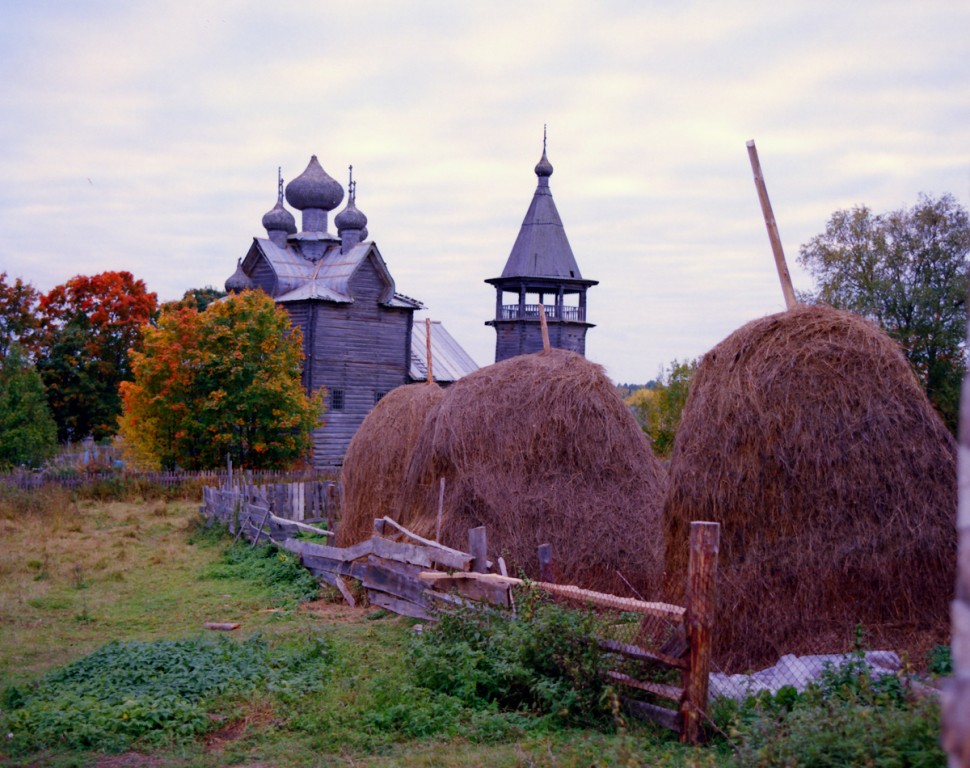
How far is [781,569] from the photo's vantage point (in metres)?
8.24

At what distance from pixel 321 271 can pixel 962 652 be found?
4166 cm

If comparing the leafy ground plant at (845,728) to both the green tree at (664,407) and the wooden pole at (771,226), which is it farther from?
the green tree at (664,407)

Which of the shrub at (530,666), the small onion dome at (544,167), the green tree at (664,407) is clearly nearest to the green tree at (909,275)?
the green tree at (664,407)

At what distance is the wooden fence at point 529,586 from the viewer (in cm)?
684

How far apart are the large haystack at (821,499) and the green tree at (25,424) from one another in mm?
31953

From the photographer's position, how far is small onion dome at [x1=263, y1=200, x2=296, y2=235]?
44438 mm

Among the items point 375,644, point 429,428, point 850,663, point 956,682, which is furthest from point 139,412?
point 956,682

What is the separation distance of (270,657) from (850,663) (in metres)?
5.24

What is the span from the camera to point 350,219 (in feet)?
143

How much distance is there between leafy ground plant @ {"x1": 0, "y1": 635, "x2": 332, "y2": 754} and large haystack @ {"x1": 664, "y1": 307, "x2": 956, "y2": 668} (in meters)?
3.68

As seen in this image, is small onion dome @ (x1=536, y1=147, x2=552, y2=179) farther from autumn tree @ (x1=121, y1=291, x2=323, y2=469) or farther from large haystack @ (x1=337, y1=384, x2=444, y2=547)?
large haystack @ (x1=337, y1=384, x2=444, y2=547)

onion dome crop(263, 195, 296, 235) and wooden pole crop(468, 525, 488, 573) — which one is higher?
onion dome crop(263, 195, 296, 235)

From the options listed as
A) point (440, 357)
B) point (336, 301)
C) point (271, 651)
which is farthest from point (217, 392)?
point (271, 651)

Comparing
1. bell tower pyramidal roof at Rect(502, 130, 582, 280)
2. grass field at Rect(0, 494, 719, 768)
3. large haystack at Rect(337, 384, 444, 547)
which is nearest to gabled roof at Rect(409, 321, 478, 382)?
bell tower pyramidal roof at Rect(502, 130, 582, 280)
